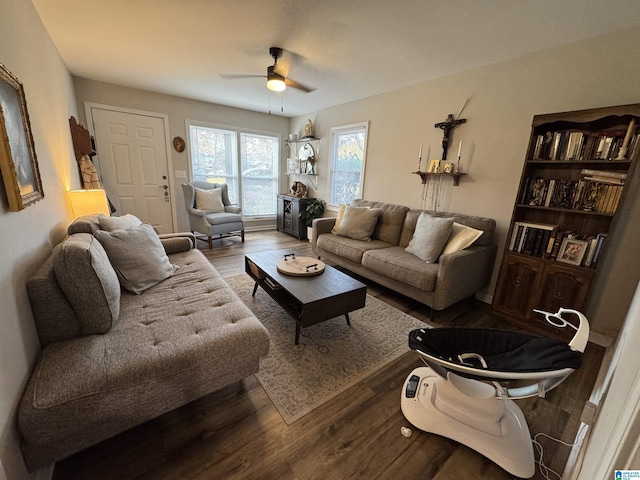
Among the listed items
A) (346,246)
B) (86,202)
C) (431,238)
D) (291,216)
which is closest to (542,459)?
(431,238)

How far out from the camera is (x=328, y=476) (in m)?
1.11

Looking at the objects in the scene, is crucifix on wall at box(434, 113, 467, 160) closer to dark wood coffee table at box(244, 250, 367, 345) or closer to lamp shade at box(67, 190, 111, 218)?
dark wood coffee table at box(244, 250, 367, 345)

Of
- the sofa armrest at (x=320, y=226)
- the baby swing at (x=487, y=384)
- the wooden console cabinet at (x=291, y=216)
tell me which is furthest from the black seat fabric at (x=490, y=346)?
the wooden console cabinet at (x=291, y=216)

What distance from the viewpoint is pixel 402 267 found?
8.01ft

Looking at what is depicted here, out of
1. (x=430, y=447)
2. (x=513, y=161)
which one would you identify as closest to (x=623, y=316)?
(x=513, y=161)

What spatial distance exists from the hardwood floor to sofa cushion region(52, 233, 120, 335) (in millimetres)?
571

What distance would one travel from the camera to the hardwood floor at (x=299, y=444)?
112 centimetres

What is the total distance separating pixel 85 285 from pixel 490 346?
203cm

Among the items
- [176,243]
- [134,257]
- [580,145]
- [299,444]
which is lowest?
[299,444]

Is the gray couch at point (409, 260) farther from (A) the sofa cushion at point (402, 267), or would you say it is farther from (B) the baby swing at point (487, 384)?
(B) the baby swing at point (487, 384)

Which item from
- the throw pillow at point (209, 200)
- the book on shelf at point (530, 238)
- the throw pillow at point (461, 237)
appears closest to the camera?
the book on shelf at point (530, 238)

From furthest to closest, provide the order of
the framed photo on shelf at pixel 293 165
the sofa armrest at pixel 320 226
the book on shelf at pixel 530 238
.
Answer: the framed photo on shelf at pixel 293 165, the sofa armrest at pixel 320 226, the book on shelf at pixel 530 238

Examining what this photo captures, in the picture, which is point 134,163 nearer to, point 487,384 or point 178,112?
point 178,112

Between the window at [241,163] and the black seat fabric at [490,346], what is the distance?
4.60 metres
